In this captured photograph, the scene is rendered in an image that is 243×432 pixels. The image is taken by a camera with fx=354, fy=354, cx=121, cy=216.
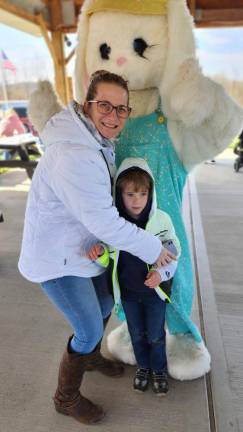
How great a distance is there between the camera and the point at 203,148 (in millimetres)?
1614

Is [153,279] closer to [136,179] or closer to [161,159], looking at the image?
[136,179]

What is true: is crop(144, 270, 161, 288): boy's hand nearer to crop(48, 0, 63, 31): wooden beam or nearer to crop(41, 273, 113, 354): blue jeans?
crop(41, 273, 113, 354): blue jeans

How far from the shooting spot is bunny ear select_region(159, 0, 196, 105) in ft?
5.01

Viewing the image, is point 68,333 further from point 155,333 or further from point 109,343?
point 155,333

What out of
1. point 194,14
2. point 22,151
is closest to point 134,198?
point 22,151

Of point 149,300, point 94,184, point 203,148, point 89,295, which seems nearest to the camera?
point 94,184

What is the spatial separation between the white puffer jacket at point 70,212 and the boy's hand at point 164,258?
0.03 meters

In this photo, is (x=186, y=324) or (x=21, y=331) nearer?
(x=186, y=324)

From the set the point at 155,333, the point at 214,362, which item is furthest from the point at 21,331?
the point at 214,362

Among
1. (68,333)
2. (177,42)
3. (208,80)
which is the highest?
(177,42)

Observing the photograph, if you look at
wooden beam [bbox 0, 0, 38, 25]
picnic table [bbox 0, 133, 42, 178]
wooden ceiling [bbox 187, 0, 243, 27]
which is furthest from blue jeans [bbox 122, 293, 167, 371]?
wooden ceiling [bbox 187, 0, 243, 27]

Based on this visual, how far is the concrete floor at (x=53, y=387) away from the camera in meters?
1.53

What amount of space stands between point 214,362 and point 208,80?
1.39 metres

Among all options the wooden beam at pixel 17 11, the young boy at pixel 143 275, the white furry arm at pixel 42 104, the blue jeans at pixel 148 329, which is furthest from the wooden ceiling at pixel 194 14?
the blue jeans at pixel 148 329
